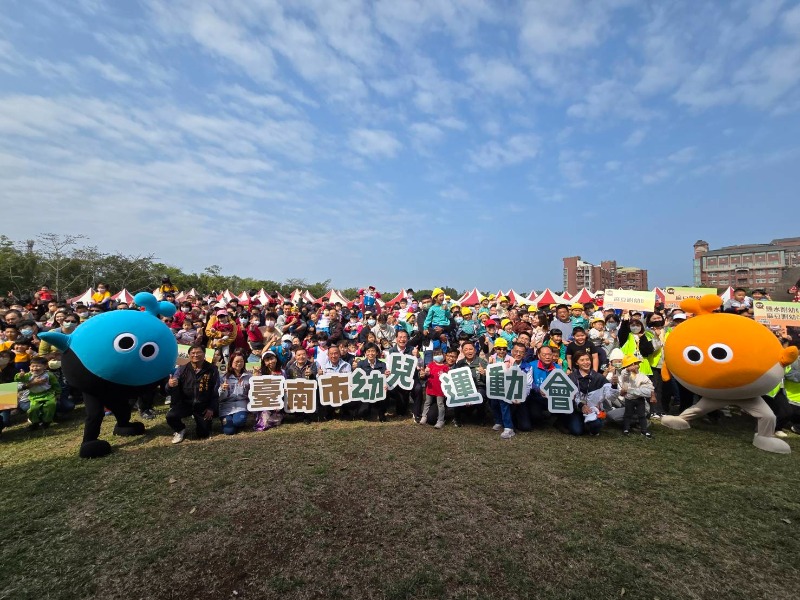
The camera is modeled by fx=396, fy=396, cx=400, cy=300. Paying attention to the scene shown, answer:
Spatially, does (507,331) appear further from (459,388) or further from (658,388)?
(459,388)

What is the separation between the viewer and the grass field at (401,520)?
2.73 meters

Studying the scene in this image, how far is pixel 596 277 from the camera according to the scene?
97.0 meters

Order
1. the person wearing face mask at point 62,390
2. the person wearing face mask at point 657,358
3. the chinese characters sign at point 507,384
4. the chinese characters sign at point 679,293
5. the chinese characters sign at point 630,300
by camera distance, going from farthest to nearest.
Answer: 1. the chinese characters sign at point 679,293
2. the chinese characters sign at point 630,300
3. the person wearing face mask at point 657,358
4. the person wearing face mask at point 62,390
5. the chinese characters sign at point 507,384

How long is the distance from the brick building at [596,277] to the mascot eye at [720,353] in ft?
319

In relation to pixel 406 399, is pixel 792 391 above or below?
above

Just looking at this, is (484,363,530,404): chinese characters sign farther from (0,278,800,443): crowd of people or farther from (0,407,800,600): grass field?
(0,407,800,600): grass field

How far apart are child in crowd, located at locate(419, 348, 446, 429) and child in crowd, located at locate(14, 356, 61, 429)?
5705mm

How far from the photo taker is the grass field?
107 inches

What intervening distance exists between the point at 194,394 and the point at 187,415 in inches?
11.8

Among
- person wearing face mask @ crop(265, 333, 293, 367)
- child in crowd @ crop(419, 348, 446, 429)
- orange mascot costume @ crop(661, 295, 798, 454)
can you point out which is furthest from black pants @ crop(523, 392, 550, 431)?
person wearing face mask @ crop(265, 333, 293, 367)

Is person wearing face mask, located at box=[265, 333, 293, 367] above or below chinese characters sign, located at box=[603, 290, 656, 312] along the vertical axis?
below

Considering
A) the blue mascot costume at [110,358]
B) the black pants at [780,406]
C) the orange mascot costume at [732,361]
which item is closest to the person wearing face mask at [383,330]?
the blue mascot costume at [110,358]

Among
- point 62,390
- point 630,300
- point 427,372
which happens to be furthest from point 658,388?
point 62,390

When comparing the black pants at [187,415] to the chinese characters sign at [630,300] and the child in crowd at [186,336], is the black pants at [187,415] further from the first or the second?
the chinese characters sign at [630,300]
